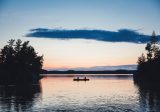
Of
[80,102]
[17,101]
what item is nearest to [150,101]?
[80,102]

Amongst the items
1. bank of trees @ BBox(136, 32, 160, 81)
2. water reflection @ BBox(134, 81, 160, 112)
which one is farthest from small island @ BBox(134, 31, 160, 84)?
water reflection @ BBox(134, 81, 160, 112)

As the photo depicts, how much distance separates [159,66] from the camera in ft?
516

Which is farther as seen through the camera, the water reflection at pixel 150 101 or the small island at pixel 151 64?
the small island at pixel 151 64

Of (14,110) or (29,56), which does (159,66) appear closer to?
(29,56)

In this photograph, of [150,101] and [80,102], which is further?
[150,101]

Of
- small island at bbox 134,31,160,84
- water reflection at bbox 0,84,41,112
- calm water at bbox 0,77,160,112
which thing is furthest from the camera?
small island at bbox 134,31,160,84

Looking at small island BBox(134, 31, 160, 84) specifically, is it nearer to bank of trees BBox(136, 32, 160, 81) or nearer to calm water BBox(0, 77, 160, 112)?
bank of trees BBox(136, 32, 160, 81)

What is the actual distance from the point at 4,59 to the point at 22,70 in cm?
1522

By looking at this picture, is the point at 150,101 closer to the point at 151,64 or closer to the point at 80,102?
the point at 80,102

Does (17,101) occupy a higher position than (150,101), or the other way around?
(17,101)

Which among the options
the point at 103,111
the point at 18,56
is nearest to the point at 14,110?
the point at 103,111

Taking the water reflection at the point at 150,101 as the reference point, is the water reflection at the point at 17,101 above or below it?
above

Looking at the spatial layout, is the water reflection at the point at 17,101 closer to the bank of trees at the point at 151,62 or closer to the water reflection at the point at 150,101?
the water reflection at the point at 150,101

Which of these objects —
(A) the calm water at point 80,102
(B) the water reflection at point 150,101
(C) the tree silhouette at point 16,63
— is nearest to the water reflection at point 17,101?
(A) the calm water at point 80,102
